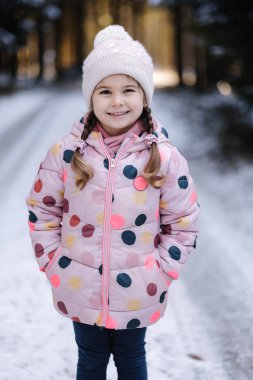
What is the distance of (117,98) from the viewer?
2.38 m

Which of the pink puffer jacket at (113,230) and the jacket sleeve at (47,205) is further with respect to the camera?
the jacket sleeve at (47,205)

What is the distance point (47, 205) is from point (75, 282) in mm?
364

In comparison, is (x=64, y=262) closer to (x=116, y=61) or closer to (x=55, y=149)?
(x=55, y=149)

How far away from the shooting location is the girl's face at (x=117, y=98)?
2.39 meters

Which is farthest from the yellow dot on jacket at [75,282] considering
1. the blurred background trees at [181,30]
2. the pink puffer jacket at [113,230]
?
the blurred background trees at [181,30]

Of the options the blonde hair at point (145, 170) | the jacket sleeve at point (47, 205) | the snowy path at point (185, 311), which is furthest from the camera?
the snowy path at point (185, 311)

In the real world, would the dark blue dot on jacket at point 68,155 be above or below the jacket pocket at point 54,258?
above

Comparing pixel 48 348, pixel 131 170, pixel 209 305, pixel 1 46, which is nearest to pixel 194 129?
pixel 1 46

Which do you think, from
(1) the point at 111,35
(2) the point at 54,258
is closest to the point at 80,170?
(2) the point at 54,258

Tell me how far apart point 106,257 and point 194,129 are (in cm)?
1112

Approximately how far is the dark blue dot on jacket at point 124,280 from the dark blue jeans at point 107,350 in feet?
0.82

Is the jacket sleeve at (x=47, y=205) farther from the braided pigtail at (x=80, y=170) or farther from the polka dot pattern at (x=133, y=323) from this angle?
the polka dot pattern at (x=133, y=323)

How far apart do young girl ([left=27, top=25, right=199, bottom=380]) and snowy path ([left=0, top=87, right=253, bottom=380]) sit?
3.11ft

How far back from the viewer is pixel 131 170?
235 cm
